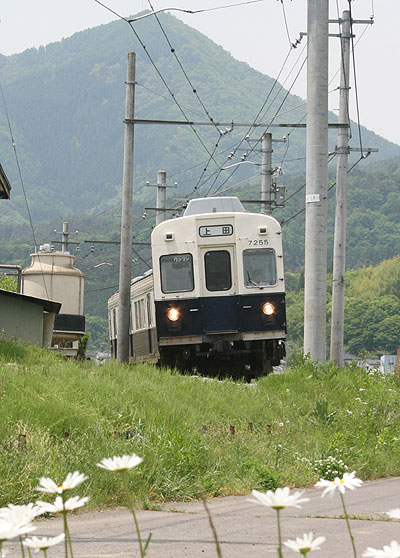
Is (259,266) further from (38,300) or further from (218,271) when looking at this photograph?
(38,300)

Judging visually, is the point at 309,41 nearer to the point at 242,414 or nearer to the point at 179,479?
the point at 242,414

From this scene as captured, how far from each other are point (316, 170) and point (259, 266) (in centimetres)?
567

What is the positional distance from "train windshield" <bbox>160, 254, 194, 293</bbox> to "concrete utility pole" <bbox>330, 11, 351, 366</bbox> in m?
A: 5.93

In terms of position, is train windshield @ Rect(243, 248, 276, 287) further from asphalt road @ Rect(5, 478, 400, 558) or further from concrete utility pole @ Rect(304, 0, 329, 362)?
asphalt road @ Rect(5, 478, 400, 558)

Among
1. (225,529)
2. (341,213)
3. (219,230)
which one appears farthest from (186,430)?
(341,213)

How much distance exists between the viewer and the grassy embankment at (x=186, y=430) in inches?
264

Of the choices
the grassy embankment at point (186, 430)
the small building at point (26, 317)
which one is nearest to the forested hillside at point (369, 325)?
the small building at point (26, 317)

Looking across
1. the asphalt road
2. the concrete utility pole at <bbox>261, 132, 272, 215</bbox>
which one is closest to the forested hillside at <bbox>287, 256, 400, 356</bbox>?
the concrete utility pole at <bbox>261, 132, 272, 215</bbox>

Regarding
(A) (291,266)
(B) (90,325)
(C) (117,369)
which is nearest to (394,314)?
(A) (291,266)

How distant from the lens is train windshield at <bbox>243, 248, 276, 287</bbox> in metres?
20.4

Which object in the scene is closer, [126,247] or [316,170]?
Result: [316,170]

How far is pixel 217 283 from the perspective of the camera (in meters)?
20.5

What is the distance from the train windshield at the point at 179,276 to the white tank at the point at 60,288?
14415 mm

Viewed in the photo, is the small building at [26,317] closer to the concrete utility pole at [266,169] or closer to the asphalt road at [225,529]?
the concrete utility pole at [266,169]
